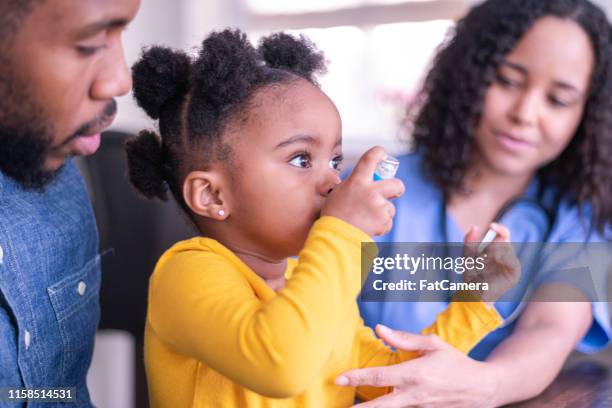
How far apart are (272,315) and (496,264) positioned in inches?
11.2

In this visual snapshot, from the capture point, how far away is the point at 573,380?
789mm

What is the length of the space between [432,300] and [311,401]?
289 mm

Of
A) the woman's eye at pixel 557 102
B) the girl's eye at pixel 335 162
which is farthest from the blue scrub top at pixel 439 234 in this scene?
the girl's eye at pixel 335 162

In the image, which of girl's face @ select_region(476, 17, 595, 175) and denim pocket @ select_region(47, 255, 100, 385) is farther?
girl's face @ select_region(476, 17, 595, 175)

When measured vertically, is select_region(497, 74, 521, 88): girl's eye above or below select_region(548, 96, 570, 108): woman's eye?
above

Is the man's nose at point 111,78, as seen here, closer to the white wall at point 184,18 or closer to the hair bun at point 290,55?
the hair bun at point 290,55

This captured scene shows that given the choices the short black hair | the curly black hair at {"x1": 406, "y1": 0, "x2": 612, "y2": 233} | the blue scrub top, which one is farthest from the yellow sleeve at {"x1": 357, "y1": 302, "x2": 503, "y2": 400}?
the short black hair

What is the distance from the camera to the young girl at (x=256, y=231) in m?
0.57

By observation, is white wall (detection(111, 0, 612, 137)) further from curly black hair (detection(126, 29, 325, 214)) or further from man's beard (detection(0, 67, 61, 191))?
man's beard (detection(0, 67, 61, 191))

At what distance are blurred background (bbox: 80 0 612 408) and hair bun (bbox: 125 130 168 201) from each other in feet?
1.41

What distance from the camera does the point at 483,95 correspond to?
0.91 metres

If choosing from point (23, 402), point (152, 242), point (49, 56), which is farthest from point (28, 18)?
point (152, 242)

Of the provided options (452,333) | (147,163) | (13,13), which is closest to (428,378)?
(452,333)

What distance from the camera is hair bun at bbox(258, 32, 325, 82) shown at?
0.77 metres
